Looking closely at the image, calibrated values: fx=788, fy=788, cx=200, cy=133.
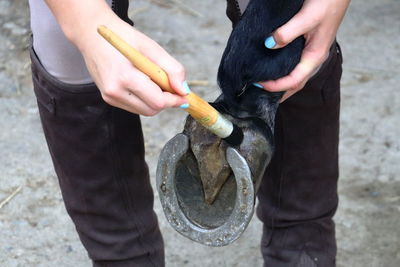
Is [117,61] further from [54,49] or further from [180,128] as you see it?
[180,128]

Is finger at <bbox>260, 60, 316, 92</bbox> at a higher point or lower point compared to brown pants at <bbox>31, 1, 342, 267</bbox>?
higher

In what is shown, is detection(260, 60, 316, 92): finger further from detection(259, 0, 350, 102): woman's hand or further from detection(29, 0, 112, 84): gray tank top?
detection(29, 0, 112, 84): gray tank top

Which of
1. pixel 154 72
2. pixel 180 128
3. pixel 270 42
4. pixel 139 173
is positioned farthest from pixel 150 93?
pixel 180 128

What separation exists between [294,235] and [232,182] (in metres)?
0.37

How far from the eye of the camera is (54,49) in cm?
111

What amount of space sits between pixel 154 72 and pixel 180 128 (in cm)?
112

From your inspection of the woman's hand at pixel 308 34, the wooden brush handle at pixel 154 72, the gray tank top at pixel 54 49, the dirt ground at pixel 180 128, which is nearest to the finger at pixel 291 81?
the woman's hand at pixel 308 34

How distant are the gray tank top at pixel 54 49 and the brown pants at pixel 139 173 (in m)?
0.01

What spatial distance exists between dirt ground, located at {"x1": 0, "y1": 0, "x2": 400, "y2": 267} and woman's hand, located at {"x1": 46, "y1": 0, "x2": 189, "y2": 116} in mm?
710

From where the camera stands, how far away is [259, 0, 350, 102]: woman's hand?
102 cm

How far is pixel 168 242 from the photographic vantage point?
1.62 meters

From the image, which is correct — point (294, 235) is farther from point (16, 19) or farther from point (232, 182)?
point (16, 19)

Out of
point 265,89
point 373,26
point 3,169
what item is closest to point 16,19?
A: point 3,169

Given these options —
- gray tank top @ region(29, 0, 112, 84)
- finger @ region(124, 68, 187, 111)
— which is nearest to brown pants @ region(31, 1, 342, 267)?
gray tank top @ region(29, 0, 112, 84)
